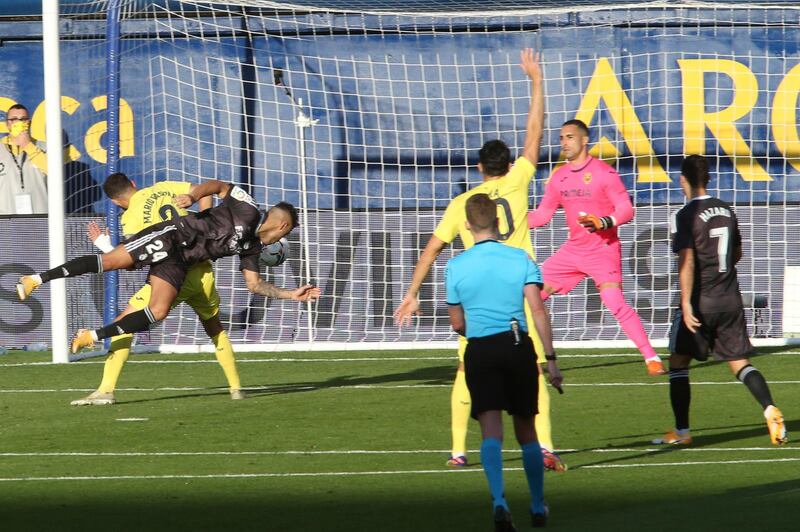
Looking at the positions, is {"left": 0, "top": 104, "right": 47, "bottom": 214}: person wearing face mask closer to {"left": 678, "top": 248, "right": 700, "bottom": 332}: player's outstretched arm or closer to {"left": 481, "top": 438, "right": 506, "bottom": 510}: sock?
{"left": 678, "top": 248, "right": 700, "bottom": 332}: player's outstretched arm

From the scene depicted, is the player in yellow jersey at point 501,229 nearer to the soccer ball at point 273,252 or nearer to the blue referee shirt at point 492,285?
the blue referee shirt at point 492,285

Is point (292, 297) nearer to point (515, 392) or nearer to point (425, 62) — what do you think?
point (515, 392)

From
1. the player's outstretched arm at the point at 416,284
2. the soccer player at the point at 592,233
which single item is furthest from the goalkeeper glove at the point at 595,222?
the player's outstretched arm at the point at 416,284

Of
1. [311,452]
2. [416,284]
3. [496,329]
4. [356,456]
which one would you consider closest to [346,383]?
[311,452]

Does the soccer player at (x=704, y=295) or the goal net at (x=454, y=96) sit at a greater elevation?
the goal net at (x=454, y=96)

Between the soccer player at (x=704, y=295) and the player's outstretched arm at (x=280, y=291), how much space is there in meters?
3.05

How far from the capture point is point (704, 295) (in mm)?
Result: 9367

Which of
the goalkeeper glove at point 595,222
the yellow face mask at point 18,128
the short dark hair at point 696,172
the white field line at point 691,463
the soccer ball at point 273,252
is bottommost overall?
the white field line at point 691,463

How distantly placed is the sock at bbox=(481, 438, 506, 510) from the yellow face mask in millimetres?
12723

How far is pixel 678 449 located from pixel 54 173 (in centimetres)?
835

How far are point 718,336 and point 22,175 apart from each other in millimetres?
11518

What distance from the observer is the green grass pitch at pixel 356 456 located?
23.0 ft

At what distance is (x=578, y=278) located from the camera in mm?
12211

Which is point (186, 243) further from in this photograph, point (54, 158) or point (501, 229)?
point (54, 158)
